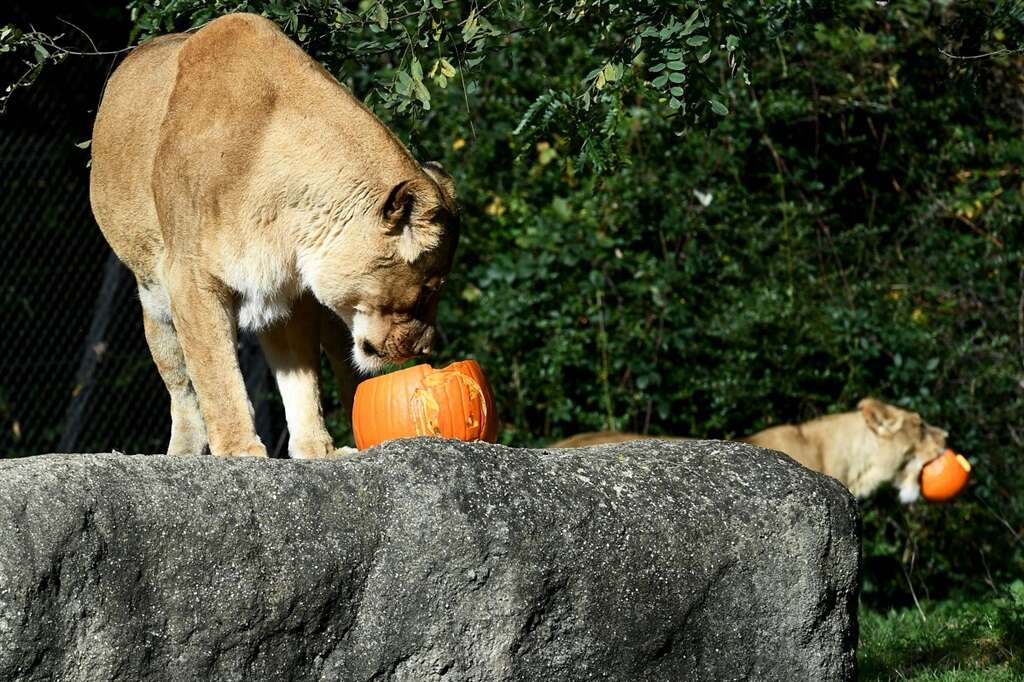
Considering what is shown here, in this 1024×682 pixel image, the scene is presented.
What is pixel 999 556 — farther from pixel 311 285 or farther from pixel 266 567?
pixel 266 567

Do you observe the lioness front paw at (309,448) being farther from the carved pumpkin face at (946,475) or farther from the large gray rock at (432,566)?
the carved pumpkin face at (946,475)

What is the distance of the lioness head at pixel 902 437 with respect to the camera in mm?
7746

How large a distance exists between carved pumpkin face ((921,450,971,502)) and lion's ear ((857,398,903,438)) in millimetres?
327

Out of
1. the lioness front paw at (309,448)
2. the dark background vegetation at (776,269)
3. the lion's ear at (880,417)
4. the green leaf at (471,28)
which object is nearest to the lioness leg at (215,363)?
the lioness front paw at (309,448)

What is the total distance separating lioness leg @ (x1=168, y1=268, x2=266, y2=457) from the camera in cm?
409

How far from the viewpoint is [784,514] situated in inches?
146

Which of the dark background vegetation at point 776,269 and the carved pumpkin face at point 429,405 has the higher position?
the carved pumpkin face at point 429,405

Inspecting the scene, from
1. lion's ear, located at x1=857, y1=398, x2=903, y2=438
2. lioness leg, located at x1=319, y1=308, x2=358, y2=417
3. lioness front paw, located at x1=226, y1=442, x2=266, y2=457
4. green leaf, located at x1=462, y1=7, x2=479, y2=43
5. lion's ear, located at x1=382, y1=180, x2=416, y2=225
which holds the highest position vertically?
green leaf, located at x1=462, y1=7, x2=479, y2=43

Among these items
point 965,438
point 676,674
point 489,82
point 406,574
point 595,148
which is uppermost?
point 595,148

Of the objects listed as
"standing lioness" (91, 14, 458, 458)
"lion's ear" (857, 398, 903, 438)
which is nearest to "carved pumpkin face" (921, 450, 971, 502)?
"lion's ear" (857, 398, 903, 438)

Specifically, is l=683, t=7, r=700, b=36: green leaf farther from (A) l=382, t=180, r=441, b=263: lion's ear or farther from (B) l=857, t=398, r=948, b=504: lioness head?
(B) l=857, t=398, r=948, b=504: lioness head

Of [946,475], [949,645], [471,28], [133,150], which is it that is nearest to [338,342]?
[133,150]

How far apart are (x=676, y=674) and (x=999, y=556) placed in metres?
5.40

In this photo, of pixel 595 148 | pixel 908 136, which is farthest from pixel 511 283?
pixel 595 148
